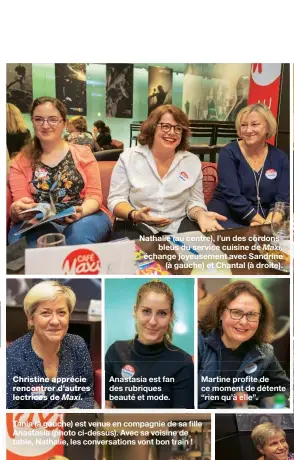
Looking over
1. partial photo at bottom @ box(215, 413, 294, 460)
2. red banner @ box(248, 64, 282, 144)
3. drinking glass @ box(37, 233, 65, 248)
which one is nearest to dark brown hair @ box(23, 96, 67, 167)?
drinking glass @ box(37, 233, 65, 248)

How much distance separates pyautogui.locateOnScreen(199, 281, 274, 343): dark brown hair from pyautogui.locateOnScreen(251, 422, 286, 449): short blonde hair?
323 millimetres

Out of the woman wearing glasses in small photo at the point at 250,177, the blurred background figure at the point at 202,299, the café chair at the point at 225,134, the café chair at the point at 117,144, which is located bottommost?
the blurred background figure at the point at 202,299

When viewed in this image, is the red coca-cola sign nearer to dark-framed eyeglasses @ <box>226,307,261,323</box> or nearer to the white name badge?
the white name badge

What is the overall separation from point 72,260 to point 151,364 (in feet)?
1.59

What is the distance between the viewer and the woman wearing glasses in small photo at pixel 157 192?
221cm

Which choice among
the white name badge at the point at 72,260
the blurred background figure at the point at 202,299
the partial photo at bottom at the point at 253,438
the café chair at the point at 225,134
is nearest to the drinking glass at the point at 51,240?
the white name badge at the point at 72,260

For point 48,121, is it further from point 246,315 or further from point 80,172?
Answer: point 246,315

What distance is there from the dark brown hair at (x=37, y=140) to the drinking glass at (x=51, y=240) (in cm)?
28

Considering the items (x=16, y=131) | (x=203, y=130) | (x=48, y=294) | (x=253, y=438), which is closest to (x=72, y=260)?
(x=48, y=294)

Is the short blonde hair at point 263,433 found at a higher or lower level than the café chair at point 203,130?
lower

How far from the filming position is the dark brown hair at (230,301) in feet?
7.27

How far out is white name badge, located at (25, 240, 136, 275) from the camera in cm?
218

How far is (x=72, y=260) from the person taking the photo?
7.15 feet

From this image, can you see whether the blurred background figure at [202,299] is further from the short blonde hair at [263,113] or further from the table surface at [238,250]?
the short blonde hair at [263,113]
